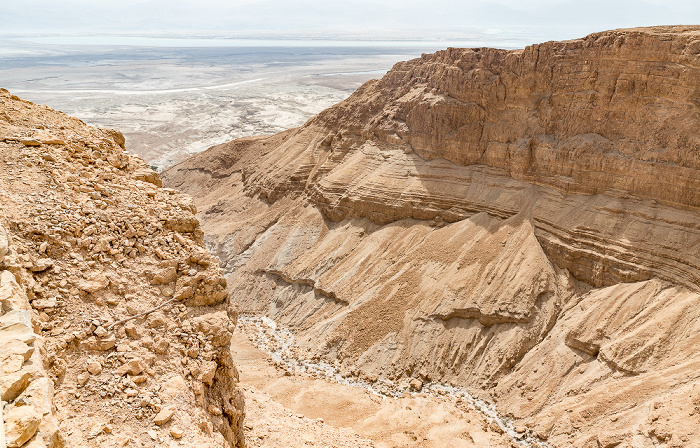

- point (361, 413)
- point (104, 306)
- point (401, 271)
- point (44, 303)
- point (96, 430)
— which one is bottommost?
point (361, 413)

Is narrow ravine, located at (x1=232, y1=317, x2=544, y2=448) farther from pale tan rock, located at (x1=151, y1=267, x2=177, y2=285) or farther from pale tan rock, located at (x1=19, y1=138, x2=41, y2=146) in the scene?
pale tan rock, located at (x1=19, y1=138, x2=41, y2=146)

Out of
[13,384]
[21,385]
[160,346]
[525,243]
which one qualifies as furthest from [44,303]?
[525,243]

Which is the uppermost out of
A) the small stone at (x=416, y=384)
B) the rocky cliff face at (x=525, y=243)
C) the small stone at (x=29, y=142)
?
the small stone at (x=29, y=142)

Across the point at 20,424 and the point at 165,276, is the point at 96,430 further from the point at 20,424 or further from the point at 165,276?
the point at 165,276

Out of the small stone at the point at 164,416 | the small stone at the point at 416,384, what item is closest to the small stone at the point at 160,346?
the small stone at the point at 164,416

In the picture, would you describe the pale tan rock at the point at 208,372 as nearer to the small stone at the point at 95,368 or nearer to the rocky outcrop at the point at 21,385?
the small stone at the point at 95,368
